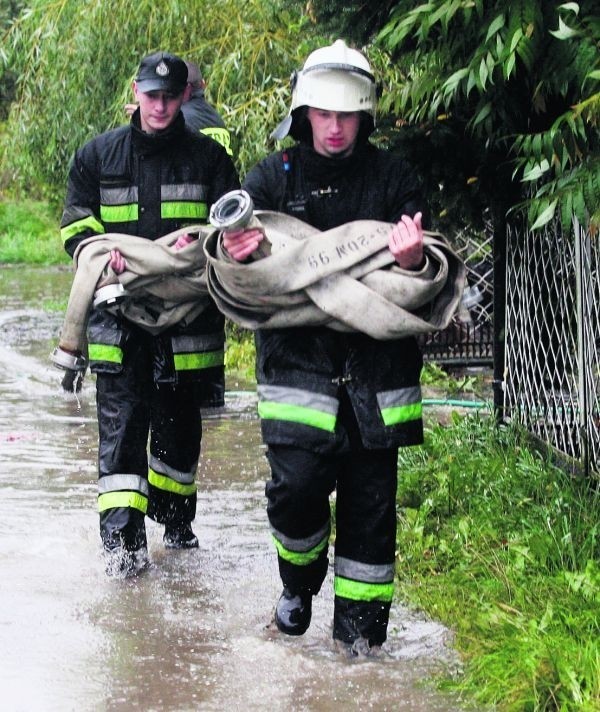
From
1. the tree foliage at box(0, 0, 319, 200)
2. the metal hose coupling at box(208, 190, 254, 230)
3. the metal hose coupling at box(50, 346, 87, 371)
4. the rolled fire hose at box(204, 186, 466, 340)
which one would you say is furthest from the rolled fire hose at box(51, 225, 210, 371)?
the tree foliage at box(0, 0, 319, 200)

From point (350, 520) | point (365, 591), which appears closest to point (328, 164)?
point (350, 520)

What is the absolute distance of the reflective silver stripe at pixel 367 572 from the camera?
4.55 m

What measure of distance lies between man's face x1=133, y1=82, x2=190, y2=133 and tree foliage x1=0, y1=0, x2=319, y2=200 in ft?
16.1

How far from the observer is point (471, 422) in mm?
7062

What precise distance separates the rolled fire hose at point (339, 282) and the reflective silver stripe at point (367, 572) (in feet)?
2.46

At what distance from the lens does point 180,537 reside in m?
5.91

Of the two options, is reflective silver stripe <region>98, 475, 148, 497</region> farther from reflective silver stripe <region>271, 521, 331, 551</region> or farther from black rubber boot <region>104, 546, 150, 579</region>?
reflective silver stripe <region>271, 521, 331, 551</region>

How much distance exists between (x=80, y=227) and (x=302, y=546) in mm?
1704

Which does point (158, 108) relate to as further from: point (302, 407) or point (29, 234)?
point (29, 234)

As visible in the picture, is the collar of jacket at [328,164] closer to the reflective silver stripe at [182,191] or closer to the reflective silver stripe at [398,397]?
the reflective silver stripe at [398,397]

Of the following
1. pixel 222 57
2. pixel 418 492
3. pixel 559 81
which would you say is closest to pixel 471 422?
pixel 418 492

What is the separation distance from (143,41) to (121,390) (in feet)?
24.6

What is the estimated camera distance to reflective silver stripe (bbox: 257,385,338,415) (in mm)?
4445

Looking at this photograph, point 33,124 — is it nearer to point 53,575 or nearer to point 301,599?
point 53,575
